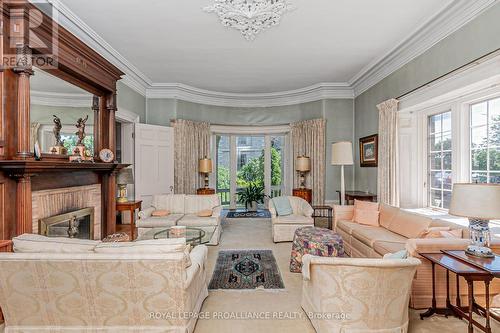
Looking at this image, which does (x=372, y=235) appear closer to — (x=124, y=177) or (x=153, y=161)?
(x=124, y=177)

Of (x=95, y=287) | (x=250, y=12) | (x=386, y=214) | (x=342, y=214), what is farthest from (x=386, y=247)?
(x=250, y=12)

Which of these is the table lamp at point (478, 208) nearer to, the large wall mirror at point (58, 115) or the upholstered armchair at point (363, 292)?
the upholstered armchair at point (363, 292)

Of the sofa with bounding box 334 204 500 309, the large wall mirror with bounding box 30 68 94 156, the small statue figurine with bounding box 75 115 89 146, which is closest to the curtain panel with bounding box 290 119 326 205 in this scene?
the sofa with bounding box 334 204 500 309

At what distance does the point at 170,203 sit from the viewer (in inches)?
201

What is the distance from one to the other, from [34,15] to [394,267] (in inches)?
148

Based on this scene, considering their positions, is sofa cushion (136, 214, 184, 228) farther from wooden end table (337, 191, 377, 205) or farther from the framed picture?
the framed picture

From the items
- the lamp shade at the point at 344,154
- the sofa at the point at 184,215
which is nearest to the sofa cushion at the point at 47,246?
the sofa at the point at 184,215

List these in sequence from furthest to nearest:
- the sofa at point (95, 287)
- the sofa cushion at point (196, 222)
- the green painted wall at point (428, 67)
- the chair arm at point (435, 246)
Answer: the sofa cushion at point (196, 222) < the green painted wall at point (428, 67) < the chair arm at point (435, 246) < the sofa at point (95, 287)

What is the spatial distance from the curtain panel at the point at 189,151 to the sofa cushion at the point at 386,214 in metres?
4.08

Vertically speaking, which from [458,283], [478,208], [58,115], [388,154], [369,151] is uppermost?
[58,115]

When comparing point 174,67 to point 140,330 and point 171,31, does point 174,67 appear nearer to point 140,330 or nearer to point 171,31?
point 171,31

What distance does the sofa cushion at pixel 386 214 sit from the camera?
3828mm

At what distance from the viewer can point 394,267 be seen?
73.2 inches

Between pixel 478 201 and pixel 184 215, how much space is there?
13.2 feet
